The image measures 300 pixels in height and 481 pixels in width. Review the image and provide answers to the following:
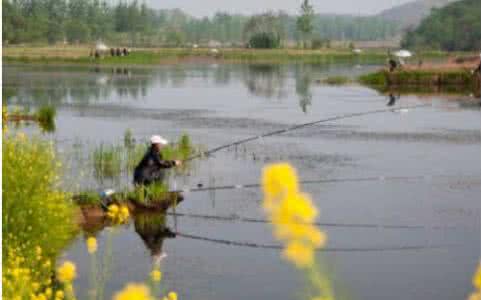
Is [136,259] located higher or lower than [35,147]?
lower

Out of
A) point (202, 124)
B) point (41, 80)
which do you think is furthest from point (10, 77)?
point (202, 124)

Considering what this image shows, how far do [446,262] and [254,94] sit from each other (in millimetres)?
30983

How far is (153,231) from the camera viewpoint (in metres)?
14.2

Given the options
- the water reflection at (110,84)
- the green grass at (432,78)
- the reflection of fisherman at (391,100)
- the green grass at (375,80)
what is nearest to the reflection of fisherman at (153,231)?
the water reflection at (110,84)

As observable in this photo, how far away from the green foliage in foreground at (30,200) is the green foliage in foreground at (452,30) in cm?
10864

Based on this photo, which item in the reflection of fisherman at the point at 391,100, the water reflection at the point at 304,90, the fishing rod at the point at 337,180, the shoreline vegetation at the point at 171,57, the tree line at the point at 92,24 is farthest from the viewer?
the tree line at the point at 92,24

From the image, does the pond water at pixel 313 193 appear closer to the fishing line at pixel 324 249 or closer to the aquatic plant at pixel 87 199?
the fishing line at pixel 324 249

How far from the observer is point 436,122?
3020cm

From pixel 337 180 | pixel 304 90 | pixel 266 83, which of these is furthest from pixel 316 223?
pixel 266 83

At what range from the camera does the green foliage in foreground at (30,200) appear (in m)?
9.70

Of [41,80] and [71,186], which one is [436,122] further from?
[41,80]

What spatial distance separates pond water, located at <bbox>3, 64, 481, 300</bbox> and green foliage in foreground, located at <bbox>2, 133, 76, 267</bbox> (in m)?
1.01

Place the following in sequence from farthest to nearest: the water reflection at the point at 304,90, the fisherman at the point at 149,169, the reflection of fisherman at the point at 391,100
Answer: the water reflection at the point at 304,90 < the reflection of fisherman at the point at 391,100 < the fisherman at the point at 149,169

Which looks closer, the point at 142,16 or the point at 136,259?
the point at 136,259
